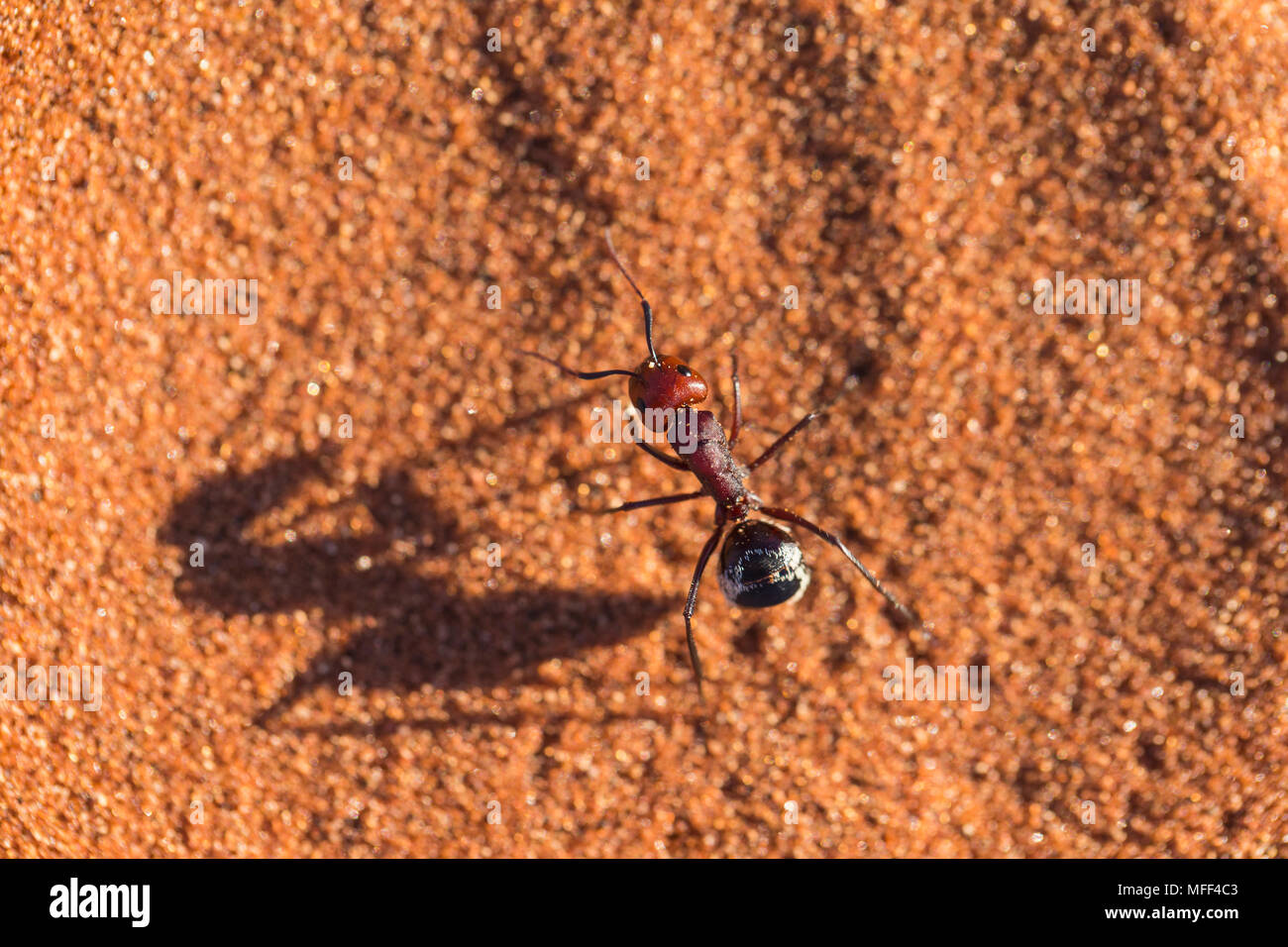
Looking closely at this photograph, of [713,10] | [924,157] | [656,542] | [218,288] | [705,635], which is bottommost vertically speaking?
[705,635]

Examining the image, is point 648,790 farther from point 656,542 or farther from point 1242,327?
point 1242,327

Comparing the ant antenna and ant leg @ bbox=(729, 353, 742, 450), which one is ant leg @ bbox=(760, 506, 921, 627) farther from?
the ant antenna

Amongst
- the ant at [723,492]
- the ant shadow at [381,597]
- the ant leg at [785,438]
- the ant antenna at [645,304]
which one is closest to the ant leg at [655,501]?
the ant at [723,492]

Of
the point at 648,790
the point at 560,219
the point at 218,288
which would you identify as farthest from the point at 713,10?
the point at 648,790

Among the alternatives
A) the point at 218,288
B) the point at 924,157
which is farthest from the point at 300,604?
the point at 924,157

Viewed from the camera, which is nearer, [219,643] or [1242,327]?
[1242,327]

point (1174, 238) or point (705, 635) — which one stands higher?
point (1174, 238)

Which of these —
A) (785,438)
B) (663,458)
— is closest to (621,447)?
(663,458)

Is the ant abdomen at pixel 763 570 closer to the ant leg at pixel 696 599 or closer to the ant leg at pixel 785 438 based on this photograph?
the ant leg at pixel 696 599

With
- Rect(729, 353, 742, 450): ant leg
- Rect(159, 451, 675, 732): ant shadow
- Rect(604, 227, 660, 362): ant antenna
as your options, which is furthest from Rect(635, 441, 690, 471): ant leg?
Rect(159, 451, 675, 732): ant shadow
